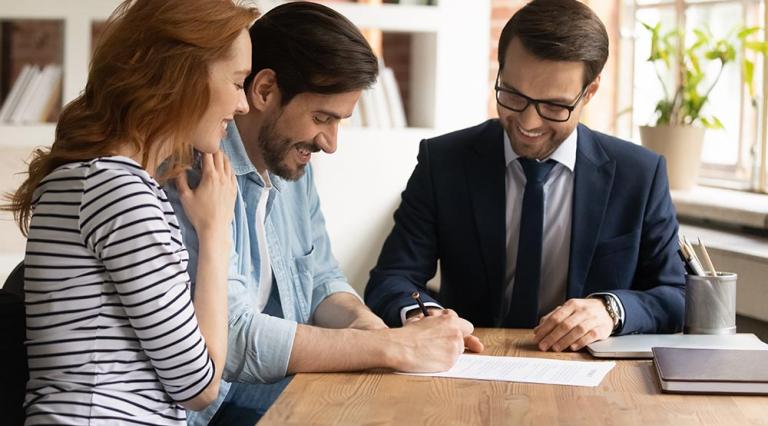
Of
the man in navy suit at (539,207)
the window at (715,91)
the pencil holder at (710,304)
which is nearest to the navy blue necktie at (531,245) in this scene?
the man in navy suit at (539,207)

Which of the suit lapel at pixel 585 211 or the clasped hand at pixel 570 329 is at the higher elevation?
the suit lapel at pixel 585 211

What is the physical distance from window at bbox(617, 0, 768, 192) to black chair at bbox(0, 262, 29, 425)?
9.40ft

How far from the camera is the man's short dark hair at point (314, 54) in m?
2.07

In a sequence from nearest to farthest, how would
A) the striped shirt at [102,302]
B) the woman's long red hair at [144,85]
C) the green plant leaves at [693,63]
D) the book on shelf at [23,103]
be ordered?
the striped shirt at [102,302], the woman's long red hair at [144,85], the green plant leaves at [693,63], the book on shelf at [23,103]

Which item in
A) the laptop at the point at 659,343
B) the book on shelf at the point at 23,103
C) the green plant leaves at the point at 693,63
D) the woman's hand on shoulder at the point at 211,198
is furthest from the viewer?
the book on shelf at the point at 23,103

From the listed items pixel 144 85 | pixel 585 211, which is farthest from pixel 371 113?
pixel 144 85

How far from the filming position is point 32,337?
154 cm

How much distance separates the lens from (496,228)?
2385 millimetres

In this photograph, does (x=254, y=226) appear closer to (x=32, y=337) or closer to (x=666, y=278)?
(x=32, y=337)

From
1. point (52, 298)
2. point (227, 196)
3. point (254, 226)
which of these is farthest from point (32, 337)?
point (254, 226)

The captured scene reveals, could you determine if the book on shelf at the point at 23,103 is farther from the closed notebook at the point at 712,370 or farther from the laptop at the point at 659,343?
the closed notebook at the point at 712,370

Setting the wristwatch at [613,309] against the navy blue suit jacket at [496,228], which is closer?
the wristwatch at [613,309]

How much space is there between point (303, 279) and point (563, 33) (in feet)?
2.46

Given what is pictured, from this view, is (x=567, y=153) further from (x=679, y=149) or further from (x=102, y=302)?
(x=679, y=149)
